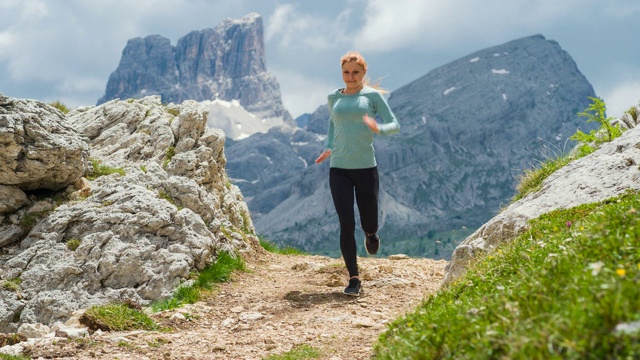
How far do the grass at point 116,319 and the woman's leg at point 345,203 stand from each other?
12.7 feet

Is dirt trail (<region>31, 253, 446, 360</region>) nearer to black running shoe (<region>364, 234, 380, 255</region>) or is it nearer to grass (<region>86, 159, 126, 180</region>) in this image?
black running shoe (<region>364, 234, 380, 255</region>)

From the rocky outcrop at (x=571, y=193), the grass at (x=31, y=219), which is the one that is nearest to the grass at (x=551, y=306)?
the rocky outcrop at (x=571, y=193)

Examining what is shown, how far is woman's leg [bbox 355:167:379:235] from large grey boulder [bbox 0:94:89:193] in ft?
24.9

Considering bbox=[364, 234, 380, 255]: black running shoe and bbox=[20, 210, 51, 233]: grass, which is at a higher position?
bbox=[20, 210, 51, 233]: grass

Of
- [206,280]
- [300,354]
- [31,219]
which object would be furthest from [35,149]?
[300,354]

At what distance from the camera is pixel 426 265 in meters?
16.6

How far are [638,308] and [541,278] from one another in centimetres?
115

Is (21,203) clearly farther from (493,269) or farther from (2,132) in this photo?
(493,269)

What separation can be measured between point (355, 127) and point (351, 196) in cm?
134

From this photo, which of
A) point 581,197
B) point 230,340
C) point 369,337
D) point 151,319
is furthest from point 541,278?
point 151,319

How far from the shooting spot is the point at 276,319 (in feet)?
31.8

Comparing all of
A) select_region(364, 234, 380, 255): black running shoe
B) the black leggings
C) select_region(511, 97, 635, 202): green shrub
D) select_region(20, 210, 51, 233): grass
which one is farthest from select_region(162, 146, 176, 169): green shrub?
select_region(511, 97, 635, 202): green shrub

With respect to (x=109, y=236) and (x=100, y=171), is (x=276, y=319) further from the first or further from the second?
(x=100, y=171)

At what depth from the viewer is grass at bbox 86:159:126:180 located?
1488 centimetres
